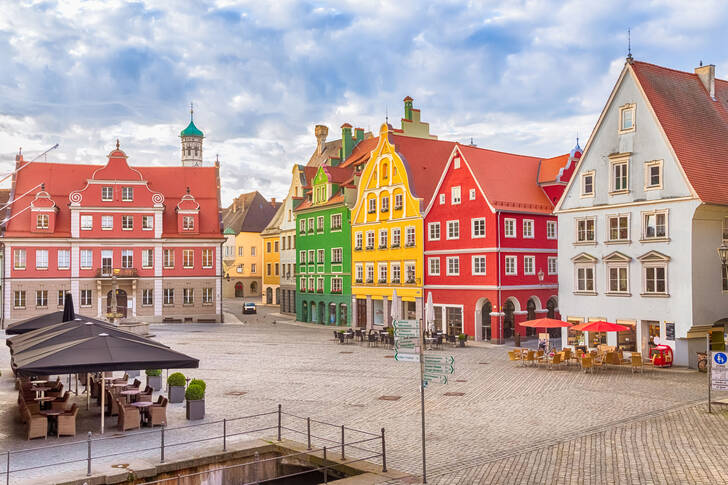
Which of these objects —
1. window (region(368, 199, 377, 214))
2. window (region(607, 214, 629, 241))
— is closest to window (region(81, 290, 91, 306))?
window (region(368, 199, 377, 214))

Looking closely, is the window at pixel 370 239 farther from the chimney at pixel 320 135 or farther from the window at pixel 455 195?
the chimney at pixel 320 135

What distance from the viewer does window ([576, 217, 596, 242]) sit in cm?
3678

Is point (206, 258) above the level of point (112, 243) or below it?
below

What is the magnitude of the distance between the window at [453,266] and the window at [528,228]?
4.77 meters

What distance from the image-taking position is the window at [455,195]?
47.2 meters

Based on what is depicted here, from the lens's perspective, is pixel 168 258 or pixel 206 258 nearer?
pixel 168 258

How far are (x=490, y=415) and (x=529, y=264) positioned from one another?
1046 inches

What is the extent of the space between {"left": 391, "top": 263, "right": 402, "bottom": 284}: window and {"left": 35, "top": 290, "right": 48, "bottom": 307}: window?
103 ft

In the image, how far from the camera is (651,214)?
33.6 metres

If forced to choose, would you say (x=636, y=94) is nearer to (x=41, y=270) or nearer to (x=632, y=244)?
(x=632, y=244)

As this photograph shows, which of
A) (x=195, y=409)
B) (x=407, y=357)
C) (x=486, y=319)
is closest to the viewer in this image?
(x=407, y=357)

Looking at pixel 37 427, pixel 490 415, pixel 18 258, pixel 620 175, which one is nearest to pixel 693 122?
pixel 620 175

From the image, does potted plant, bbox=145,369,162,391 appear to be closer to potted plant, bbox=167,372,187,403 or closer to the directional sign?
potted plant, bbox=167,372,187,403

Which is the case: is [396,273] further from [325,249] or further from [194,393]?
[194,393]
